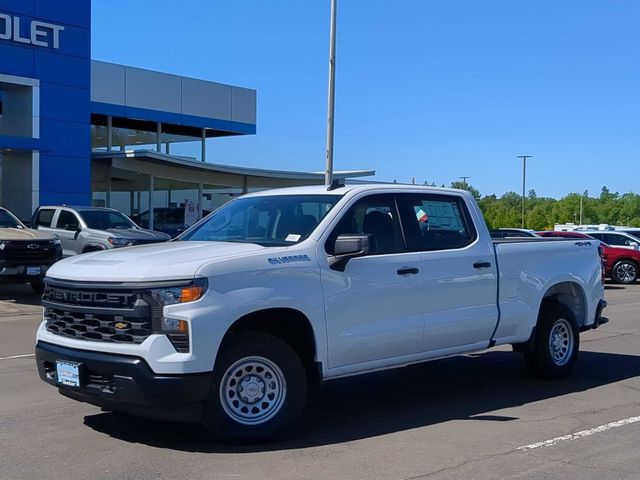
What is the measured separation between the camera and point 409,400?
7723 mm

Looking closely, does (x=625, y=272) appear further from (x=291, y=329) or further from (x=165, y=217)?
(x=165, y=217)

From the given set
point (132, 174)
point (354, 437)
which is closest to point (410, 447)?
point (354, 437)

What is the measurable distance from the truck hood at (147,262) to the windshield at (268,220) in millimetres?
315

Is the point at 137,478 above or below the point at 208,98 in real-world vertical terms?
below

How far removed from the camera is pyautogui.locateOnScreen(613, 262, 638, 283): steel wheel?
24.7 metres

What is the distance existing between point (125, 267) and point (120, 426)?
5.16 ft

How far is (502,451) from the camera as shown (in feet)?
19.6

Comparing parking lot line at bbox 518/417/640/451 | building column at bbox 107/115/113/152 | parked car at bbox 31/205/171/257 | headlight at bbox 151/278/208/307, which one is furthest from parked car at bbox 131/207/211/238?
headlight at bbox 151/278/208/307

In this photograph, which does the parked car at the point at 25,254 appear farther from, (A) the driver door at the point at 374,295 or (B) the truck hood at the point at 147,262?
(A) the driver door at the point at 374,295

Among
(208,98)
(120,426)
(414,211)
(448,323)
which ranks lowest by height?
(120,426)

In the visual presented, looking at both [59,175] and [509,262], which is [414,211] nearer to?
[509,262]

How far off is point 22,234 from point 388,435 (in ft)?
39.1

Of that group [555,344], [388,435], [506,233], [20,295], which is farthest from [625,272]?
[388,435]

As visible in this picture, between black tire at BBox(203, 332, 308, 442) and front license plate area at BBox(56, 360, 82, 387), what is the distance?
3.28ft
